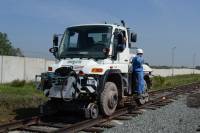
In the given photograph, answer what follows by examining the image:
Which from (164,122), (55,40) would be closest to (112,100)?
(164,122)

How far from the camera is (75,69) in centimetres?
1200

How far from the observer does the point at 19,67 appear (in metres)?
30.8

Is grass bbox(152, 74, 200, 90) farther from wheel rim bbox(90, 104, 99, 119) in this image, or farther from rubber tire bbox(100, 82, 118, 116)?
wheel rim bbox(90, 104, 99, 119)

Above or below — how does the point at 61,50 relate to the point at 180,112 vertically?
above

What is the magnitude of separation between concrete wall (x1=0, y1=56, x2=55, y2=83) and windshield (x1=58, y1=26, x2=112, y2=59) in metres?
16.4

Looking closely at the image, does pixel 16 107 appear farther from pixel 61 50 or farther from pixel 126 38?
pixel 126 38

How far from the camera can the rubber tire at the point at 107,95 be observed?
40.4 feet

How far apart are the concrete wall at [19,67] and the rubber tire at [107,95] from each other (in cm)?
1718

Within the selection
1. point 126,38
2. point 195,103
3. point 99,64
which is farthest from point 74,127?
point 195,103

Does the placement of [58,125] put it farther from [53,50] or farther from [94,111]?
[53,50]

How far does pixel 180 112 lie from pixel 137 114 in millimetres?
1613

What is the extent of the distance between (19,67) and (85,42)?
18.6 m

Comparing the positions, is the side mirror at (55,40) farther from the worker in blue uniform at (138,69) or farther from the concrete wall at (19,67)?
the concrete wall at (19,67)

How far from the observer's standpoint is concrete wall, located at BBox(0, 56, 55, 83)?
29047 mm
